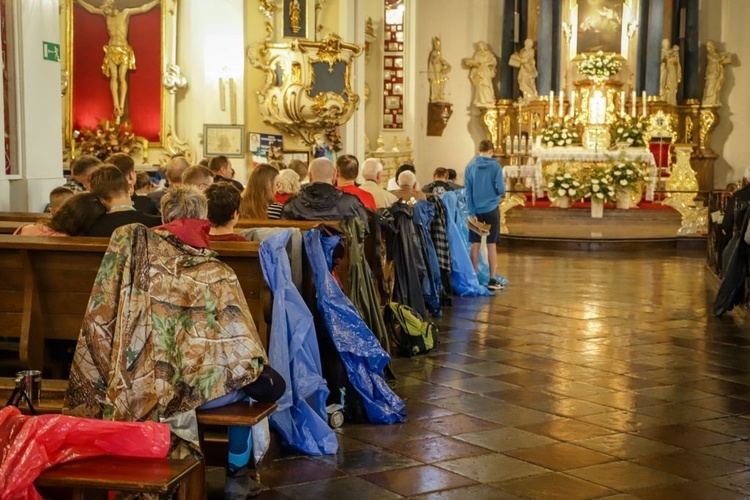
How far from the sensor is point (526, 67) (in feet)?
76.1

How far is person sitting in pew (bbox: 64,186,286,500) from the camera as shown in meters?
4.19

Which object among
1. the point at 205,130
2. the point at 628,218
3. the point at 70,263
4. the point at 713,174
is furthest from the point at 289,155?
the point at 713,174

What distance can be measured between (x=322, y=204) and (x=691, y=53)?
17369mm

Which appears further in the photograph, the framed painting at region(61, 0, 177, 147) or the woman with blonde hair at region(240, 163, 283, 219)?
the framed painting at region(61, 0, 177, 147)

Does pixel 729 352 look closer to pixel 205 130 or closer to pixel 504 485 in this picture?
pixel 504 485

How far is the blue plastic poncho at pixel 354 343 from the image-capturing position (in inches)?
236

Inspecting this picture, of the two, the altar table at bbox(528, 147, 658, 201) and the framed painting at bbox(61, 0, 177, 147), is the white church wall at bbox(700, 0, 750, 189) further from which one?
the framed painting at bbox(61, 0, 177, 147)

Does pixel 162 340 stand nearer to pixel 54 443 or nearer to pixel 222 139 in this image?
pixel 54 443

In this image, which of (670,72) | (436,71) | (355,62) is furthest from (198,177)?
(670,72)

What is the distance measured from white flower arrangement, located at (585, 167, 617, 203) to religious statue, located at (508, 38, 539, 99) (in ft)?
16.5

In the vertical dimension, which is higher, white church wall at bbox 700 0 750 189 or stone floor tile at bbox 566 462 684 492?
white church wall at bbox 700 0 750 189

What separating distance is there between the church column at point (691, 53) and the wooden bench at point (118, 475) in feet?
68.2

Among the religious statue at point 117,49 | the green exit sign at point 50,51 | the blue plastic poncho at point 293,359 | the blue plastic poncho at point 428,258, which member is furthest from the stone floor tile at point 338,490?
the religious statue at point 117,49

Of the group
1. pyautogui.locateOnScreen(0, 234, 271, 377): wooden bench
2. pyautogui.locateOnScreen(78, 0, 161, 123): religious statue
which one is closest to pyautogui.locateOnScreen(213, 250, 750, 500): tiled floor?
pyautogui.locateOnScreen(0, 234, 271, 377): wooden bench
